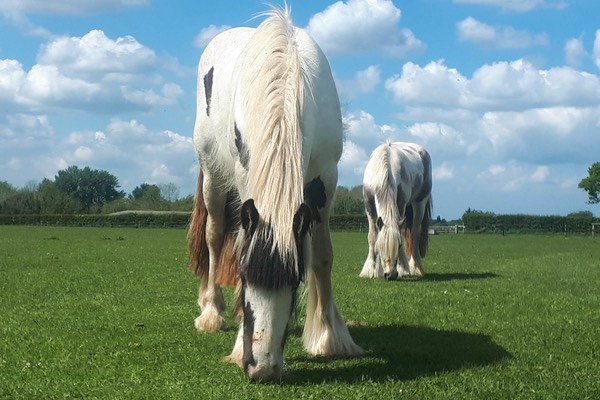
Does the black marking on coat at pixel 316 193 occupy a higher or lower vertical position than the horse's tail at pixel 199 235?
higher

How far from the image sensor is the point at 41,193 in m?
92.0

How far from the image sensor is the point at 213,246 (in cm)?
794

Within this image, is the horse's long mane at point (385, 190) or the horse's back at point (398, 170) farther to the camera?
the horse's back at point (398, 170)

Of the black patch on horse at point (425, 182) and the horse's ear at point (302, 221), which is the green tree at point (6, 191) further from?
the horse's ear at point (302, 221)

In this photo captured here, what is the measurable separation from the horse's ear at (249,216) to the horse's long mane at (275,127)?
0.06m

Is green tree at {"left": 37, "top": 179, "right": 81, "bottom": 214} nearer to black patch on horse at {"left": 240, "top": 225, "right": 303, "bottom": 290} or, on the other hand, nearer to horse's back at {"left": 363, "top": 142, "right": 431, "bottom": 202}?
horse's back at {"left": 363, "top": 142, "right": 431, "bottom": 202}

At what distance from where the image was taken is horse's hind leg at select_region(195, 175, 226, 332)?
7788mm

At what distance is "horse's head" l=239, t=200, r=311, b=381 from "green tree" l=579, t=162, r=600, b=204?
105 metres

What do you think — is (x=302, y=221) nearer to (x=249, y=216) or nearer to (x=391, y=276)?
(x=249, y=216)

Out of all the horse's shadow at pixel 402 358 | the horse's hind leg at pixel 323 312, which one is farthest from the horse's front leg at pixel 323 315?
the horse's shadow at pixel 402 358

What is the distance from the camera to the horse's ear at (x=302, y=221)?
5.03 meters

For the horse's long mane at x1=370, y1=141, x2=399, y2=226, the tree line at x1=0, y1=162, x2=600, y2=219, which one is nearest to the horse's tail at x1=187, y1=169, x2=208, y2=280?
the horse's long mane at x1=370, y1=141, x2=399, y2=226

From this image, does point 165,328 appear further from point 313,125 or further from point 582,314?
point 582,314

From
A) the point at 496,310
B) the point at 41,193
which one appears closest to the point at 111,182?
the point at 41,193
